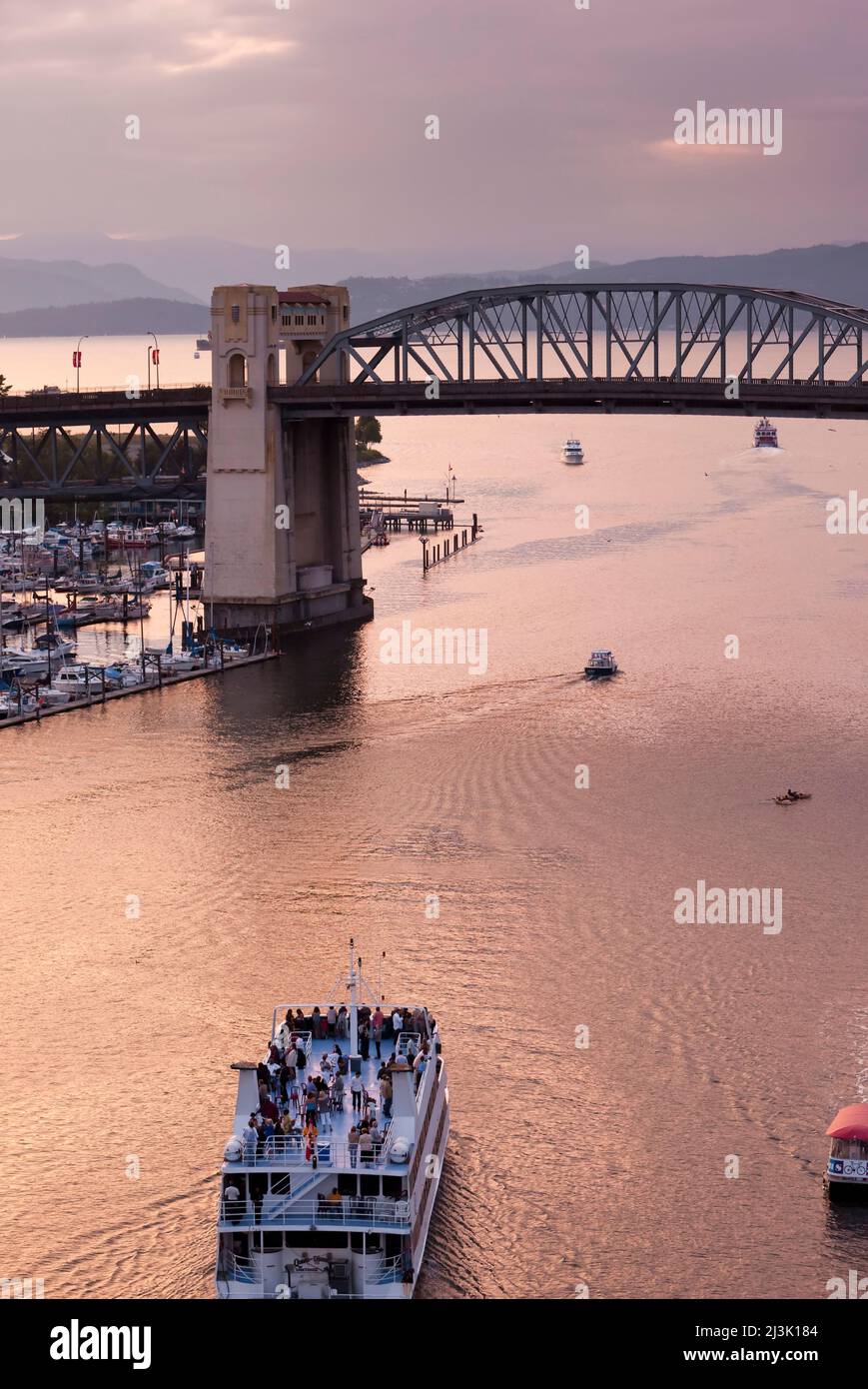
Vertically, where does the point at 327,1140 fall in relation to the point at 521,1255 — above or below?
above

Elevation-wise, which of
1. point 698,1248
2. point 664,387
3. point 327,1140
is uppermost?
point 664,387

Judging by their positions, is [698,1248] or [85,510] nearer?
[698,1248]

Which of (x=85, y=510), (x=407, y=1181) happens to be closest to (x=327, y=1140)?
(x=407, y=1181)

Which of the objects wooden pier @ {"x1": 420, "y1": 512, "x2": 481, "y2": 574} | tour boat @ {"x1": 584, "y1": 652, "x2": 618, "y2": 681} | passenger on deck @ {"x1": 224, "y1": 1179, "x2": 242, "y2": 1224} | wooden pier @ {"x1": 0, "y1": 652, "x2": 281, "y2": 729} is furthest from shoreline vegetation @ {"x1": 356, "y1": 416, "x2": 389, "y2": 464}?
passenger on deck @ {"x1": 224, "y1": 1179, "x2": 242, "y2": 1224}

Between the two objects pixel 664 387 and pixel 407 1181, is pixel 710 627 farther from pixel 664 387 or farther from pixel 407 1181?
pixel 407 1181

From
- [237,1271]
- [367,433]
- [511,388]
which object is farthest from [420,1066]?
[367,433]

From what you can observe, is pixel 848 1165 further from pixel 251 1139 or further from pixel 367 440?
pixel 367 440

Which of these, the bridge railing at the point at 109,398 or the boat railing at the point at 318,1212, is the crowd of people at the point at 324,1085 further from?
the bridge railing at the point at 109,398
